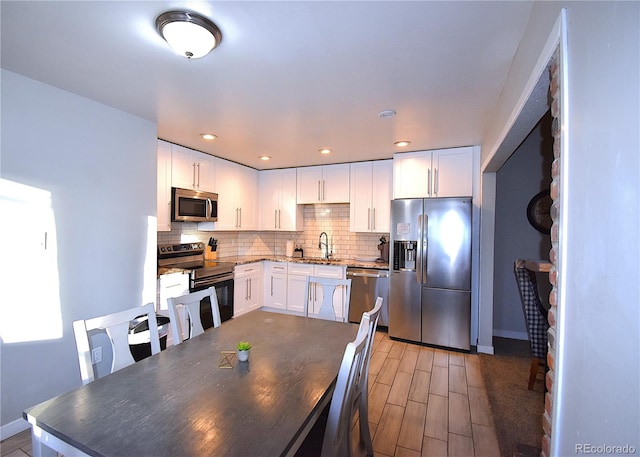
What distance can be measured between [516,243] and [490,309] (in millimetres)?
1008

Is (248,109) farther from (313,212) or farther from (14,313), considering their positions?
(313,212)

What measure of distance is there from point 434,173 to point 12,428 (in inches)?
169

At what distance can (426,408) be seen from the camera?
2.23 m

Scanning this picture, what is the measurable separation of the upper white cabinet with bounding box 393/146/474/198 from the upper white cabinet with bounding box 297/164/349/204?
0.83 metres

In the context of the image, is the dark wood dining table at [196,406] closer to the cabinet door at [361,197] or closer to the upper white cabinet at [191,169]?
the upper white cabinet at [191,169]

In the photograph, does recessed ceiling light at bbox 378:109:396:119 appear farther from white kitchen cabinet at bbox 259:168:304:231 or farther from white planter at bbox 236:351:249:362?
white kitchen cabinet at bbox 259:168:304:231

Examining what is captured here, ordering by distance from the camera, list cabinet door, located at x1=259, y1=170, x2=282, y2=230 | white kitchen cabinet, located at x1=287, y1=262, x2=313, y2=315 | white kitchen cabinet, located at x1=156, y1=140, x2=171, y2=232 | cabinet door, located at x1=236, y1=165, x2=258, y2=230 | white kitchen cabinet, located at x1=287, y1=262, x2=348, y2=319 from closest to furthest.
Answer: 1. white kitchen cabinet, located at x1=156, y1=140, x2=171, y2=232
2. white kitchen cabinet, located at x1=287, y1=262, x2=348, y2=319
3. white kitchen cabinet, located at x1=287, y1=262, x2=313, y2=315
4. cabinet door, located at x1=236, y1=165, x2=258, y2=230
5. cabinet door, located at x1=259, y1=170, x2=282, y2=230

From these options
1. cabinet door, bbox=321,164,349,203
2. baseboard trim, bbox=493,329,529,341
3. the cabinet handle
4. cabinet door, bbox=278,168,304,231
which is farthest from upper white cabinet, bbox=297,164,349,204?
baseboard trim, bbox=493,329,529,341

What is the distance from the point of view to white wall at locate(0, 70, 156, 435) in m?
1.89

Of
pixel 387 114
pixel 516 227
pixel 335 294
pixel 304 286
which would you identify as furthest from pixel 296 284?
pixel 516 227

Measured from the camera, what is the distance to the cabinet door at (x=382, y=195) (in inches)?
157

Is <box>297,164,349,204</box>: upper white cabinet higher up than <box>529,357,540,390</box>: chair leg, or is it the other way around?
<box>297,164,349,204</box>: upper white cabinet

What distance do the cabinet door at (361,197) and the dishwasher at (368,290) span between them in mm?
640

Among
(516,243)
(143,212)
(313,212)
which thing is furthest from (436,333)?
(143,212)
